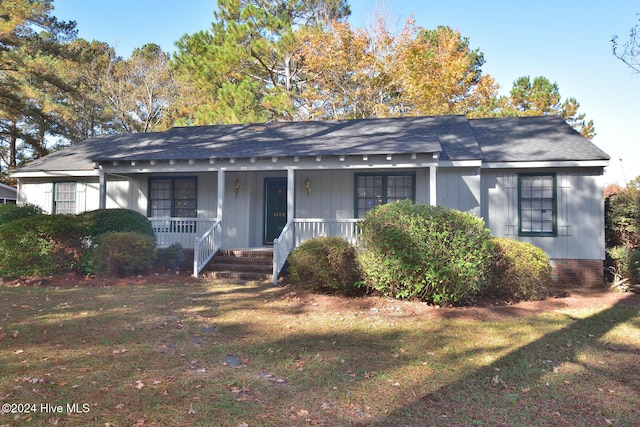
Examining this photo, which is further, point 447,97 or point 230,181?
point 447,97

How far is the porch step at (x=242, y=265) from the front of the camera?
1040 centimetres

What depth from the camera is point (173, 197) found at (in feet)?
43.9

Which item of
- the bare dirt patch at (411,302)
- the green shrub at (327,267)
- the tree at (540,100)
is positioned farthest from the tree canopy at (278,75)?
the green shrub at (327,267)

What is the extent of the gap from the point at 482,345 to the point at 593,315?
2975 millimetres

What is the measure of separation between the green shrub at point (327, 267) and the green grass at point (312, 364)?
25.0 inches

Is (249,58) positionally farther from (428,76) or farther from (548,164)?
(548,164)

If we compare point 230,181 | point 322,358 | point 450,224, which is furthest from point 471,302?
point 230,181

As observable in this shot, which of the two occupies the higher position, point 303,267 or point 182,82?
point 182,82

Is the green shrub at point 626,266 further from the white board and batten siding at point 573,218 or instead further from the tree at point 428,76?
the tree at point 428,76

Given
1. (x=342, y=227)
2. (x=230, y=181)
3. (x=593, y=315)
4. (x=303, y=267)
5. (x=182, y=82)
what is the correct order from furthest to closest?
(x=182, y=82), (x=230, y=181), (x=342, y=227), (x=303, y=267), (x=593, y=315)

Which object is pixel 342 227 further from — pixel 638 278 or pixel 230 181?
pixel 638 278

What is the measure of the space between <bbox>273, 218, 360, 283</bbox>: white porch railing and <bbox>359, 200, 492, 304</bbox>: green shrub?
9.14ft

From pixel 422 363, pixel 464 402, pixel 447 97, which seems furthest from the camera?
pixel 447 97

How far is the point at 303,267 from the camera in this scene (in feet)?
28.6
